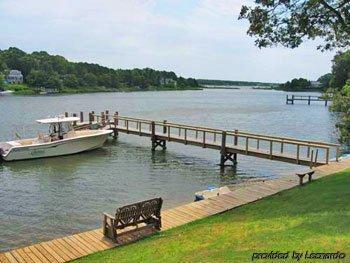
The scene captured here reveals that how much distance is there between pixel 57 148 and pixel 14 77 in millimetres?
157623

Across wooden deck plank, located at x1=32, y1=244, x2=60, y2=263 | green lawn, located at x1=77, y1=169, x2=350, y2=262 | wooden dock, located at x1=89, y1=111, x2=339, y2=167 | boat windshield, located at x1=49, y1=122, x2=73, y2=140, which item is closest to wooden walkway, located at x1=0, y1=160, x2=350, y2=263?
wooden deck plank, located at x1=32, y1=244, x2=60, y2=263

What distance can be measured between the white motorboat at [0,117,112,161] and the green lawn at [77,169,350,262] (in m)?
19.8

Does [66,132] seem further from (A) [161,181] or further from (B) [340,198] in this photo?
(B) [340,198]

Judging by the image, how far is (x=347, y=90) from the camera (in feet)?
97.9

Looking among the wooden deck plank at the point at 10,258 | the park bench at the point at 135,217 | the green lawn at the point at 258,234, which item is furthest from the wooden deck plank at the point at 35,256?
the park bench at the point at 135,217

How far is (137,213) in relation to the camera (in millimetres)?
11484

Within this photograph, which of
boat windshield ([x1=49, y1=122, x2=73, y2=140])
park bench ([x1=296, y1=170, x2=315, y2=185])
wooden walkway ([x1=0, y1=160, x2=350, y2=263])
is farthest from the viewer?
boat windshield ([x1=49, y1=122, x2=73, y2=140])

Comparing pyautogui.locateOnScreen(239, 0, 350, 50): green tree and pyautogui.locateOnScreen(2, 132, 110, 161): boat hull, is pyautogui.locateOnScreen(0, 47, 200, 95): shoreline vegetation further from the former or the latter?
pyautogui.locateOnScreen(239, 0, 350, 50): green tree

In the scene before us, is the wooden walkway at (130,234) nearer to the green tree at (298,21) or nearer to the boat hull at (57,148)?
the green tree at (298,21)

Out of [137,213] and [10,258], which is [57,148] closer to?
[137,213]

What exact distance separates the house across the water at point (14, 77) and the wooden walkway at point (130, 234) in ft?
563

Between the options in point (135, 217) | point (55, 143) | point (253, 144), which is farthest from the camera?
point (253, 144)

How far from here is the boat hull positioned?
28742mm

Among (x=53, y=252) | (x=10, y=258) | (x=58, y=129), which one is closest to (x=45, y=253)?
(x=53, y=252)
